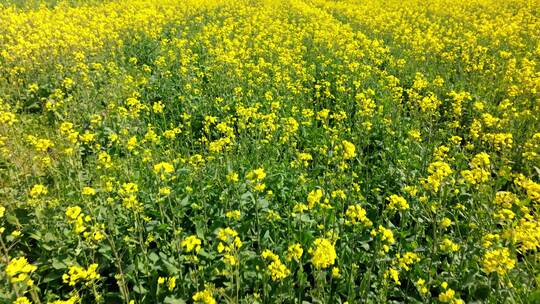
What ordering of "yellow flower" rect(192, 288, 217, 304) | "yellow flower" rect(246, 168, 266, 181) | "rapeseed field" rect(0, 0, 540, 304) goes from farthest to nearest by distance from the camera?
"yellow flower" rect(246, 168, 266, 181), "rapeseed field" rect(0, 0, 540, 304), "yellow flower" rect(192, 288, 217, 304)

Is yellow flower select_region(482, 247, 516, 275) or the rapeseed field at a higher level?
yellow flower select_region(482, 247, 516, 275)

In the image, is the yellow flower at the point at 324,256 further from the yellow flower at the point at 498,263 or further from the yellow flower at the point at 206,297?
the yellow flower at the point at 498,263

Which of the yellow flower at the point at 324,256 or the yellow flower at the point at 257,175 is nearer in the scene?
the yellow flower at the point at 324,256

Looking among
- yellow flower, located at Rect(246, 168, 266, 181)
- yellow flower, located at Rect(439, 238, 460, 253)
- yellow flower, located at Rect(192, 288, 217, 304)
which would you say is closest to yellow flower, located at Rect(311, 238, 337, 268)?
yellow flower, located at Rect(192, 288, 217, 304)

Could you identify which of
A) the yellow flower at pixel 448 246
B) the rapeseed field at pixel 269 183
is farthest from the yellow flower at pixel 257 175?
the yellow flower at pixel 448 246

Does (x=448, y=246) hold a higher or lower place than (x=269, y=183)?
higher

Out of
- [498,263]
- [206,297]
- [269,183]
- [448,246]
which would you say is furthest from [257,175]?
[498,263]

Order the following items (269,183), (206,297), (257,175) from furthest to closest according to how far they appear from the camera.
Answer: (269,183) → (257,175) → (206,297)

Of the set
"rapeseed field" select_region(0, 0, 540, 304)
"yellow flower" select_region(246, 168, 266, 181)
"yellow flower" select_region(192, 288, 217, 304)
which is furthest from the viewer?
"yellow flower" select_region(246, 168, 266, 181)

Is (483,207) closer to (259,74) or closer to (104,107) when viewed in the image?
(259,74)

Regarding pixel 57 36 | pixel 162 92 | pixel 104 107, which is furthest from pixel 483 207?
pixel 57 36

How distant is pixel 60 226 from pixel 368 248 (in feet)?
8.68

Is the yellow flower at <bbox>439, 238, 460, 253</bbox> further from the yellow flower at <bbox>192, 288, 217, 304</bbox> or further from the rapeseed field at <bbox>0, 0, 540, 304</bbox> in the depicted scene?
the yellow flower at <bbox>192, 288, 217, 304</bbox>

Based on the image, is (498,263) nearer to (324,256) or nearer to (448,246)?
(448,246)
